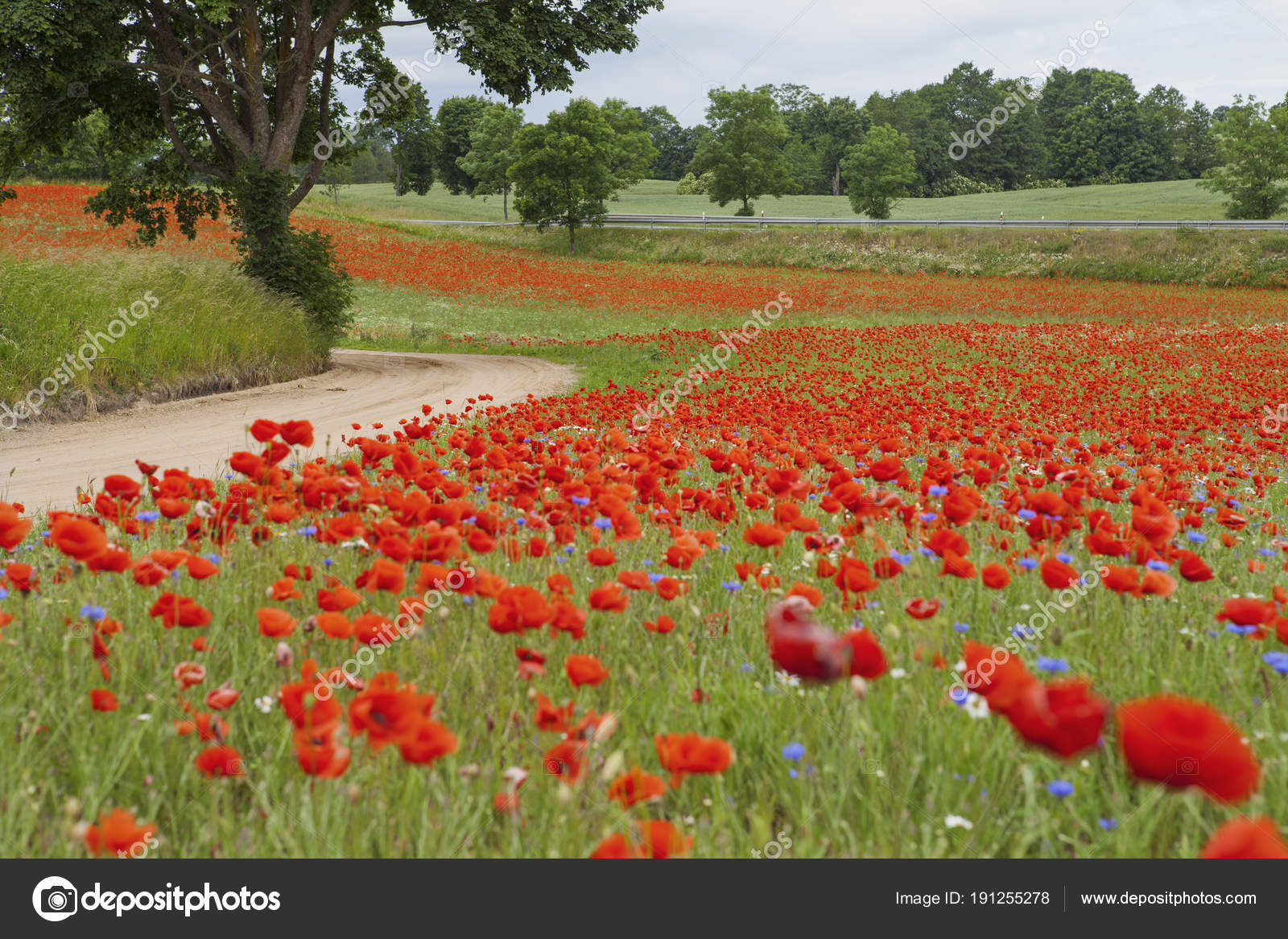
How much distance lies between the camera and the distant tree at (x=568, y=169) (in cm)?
4559

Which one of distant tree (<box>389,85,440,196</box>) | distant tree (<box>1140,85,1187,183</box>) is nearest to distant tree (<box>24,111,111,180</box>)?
distant tree (<box>389,85,440,196</box>)

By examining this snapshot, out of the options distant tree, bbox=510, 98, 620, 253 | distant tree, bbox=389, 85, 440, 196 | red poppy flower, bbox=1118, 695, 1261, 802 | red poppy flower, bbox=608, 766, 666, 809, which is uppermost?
distant tree, bbox=389, 85, 440, 196

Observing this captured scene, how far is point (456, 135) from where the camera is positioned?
272ft

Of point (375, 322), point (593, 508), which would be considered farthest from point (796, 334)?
point (593, 508)

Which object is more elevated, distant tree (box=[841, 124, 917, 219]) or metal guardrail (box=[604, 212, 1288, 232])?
distant tree (box=[841, 124, 917, 219])

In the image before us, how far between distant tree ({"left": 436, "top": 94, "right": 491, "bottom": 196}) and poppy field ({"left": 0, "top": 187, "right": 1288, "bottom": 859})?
8323cm

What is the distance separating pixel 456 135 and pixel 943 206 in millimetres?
Result: 45058

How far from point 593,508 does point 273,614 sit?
1512mm

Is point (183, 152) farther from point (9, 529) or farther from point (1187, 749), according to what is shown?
point (1187, 749)

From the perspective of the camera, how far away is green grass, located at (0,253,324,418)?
9.97 metres

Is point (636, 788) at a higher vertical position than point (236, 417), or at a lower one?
higher

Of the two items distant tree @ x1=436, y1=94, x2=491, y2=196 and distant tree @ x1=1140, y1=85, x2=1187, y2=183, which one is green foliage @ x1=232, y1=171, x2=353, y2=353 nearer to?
distant tree @ x1=436, y1=94, x2=491, y2=196

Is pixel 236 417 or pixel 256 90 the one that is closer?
pixel 236 417

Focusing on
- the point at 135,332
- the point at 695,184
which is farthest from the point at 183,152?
the point at 695,184
